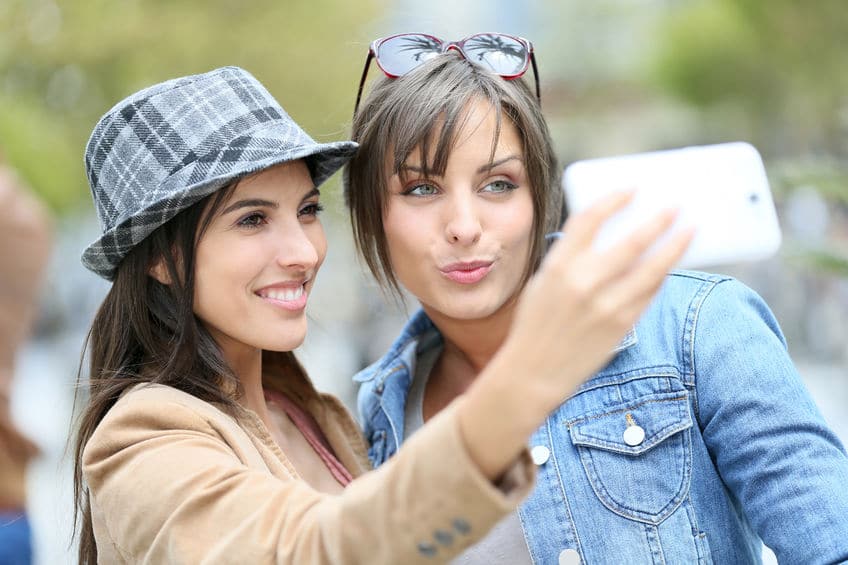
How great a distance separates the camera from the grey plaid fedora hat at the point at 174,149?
8.52 ft

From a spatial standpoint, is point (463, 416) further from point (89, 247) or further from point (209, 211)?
point (89, 247)

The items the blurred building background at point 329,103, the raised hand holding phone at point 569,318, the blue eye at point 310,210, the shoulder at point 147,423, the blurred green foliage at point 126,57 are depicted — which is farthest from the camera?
the blurred green foliage at point 126,57

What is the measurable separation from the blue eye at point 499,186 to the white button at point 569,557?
0.97 meters

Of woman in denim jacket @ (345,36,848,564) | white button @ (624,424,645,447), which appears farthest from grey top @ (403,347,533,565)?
white button @ (624,424,645,447)

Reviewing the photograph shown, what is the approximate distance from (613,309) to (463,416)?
28 centimetres

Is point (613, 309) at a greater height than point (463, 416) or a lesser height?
greater

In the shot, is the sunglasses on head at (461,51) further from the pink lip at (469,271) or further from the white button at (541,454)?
the white button at (541,454)

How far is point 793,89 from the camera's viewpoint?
1930 cm

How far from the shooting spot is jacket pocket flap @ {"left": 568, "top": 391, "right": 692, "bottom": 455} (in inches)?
105

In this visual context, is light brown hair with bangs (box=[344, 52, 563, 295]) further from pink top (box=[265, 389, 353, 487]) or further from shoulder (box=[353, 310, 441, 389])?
pink top (box=[265, 389, 353, 487])

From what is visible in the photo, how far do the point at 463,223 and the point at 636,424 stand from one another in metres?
0.68

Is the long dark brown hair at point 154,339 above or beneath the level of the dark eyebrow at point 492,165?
beneath

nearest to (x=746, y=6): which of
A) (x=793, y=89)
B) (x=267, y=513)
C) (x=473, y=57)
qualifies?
(x=793, y=89)

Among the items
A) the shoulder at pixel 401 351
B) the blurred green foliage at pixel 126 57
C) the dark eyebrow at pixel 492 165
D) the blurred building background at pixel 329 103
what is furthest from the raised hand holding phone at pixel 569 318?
the blurred green foliage at pixel 126 57
